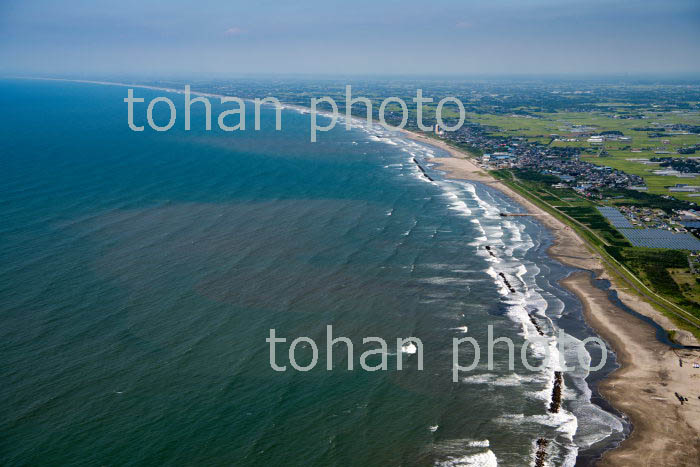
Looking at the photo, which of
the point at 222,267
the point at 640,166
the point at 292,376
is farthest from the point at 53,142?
the point at 640,166

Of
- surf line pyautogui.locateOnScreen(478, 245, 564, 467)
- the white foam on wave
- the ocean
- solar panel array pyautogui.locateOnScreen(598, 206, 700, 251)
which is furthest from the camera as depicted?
solar panel array pyautogui.locateOnScreen(598, 206, 700, 251)

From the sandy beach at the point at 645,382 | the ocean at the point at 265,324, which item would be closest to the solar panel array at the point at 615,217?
the ocean at the point at 265,324

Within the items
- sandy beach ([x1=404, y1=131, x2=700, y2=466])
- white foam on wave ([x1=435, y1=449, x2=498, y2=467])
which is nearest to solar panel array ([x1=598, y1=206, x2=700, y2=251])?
sandy beach ([x1=404, y1=131, x2=700, y2=466])

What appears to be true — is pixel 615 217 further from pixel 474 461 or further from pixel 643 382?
pixel 474 461

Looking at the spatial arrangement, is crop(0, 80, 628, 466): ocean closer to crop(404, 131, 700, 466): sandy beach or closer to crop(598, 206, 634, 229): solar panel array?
crop(404, 131, 700, 466): sandy beach

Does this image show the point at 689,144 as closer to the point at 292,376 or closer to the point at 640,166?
the point at 640,166

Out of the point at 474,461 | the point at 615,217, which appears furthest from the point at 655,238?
the point at 474,461

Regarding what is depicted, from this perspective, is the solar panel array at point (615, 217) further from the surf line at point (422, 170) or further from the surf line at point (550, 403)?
the surf line at point (550, 403)
